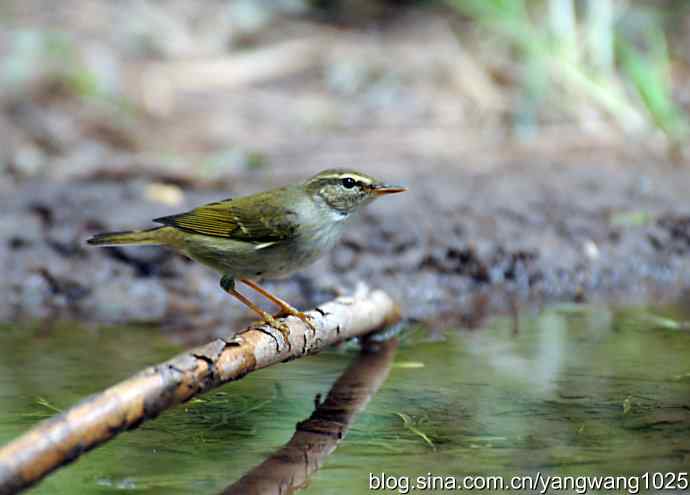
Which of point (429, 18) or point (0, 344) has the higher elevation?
point (429, 18)

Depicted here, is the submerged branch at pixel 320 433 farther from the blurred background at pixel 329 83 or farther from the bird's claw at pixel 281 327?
the blurred background at pixel 329 83

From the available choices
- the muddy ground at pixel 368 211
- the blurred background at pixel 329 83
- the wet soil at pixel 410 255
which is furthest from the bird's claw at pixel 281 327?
the blurred background at pixel 329 83

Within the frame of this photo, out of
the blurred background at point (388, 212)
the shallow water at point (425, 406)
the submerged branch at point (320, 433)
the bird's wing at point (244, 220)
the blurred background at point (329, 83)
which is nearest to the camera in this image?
the submerged branch at point (320, 433)

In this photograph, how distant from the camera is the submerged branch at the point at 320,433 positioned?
367 cm

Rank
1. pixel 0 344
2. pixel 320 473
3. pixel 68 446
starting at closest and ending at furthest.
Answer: pixel 68 446 < pixel 320 473 < pixel 0 344

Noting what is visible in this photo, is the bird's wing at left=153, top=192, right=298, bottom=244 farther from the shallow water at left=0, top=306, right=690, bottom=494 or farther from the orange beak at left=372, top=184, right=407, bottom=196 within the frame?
the shallow water at left=0, top=306, right=690, bottom=494

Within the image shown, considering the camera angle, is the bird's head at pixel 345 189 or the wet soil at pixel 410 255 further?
the wet soil at pixel 410 255

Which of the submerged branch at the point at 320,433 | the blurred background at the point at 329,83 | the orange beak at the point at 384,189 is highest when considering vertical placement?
the blurred background at the point at 329,83

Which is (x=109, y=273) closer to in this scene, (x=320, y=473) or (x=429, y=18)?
(x=320, y=473)

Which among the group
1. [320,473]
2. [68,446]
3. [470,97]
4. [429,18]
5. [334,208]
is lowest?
[320,473]

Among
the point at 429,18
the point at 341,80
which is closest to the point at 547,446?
the point at 341,80

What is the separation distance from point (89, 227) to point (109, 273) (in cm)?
43

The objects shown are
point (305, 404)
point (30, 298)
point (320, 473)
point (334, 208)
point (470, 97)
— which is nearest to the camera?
point (320, 473)

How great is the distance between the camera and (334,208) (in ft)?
17.5
